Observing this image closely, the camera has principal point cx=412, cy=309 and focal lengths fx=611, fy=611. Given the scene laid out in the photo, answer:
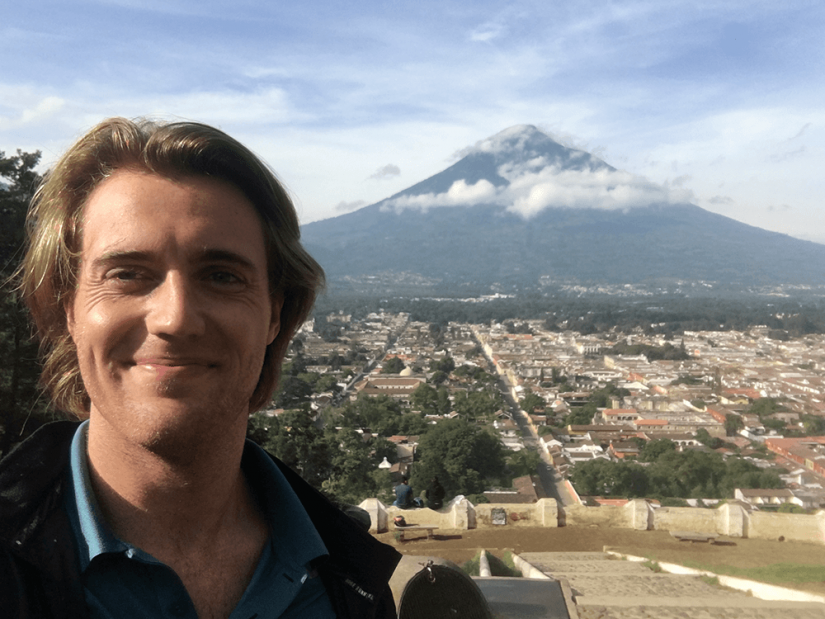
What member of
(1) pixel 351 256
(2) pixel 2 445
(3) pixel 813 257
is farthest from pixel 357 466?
(3) pixel 813 257

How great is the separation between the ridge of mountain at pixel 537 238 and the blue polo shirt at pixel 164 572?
86049 mm

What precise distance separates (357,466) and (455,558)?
647 centimetres

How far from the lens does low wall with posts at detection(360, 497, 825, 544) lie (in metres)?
6.48

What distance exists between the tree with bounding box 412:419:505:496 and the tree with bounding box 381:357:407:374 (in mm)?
16619

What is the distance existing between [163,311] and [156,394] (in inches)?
3.4

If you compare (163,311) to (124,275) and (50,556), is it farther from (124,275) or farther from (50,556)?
(50,556)

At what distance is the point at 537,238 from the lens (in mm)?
116688

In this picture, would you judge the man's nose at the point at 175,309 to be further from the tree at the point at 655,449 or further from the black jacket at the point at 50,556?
the tree at the point at 655,449

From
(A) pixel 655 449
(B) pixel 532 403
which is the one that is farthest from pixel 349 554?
(B) pixel 532 403

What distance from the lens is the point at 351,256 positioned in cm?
10244

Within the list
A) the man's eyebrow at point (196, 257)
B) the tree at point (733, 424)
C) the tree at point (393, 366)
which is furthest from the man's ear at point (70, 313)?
the tree at point (393, 366)

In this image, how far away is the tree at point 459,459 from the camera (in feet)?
45.5

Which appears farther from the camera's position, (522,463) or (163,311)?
(522,463)

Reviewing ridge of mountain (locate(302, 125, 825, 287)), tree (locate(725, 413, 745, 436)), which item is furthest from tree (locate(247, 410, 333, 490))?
ridge of mountain (locate(302, 125, 825, 287))
